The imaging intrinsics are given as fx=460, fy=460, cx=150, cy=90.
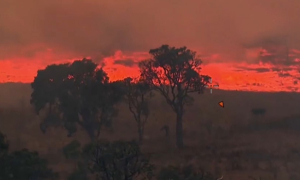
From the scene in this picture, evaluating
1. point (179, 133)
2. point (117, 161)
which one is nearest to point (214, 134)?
point (179, 133)

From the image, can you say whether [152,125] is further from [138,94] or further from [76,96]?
[76,96]

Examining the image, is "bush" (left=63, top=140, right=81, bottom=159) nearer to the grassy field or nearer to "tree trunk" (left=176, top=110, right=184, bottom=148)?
the grassy field

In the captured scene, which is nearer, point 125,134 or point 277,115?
point 125,134

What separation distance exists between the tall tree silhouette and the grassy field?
152cm

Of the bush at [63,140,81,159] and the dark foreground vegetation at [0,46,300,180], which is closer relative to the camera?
the bush at [63,140,81,159]

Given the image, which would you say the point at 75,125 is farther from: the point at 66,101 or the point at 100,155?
the point at 100,155

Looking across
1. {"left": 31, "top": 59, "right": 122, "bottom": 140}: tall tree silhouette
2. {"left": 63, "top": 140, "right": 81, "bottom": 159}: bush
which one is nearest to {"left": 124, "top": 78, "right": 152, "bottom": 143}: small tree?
{"left": 31, "top": 59, "right": 122, "bottom": 140}: tall tree silhouette

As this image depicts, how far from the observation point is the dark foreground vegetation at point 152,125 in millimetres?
34781

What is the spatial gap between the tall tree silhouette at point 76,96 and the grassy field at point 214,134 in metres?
1.52

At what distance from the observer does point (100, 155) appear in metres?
23.7

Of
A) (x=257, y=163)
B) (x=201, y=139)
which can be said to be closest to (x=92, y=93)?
(x=201, y=139)

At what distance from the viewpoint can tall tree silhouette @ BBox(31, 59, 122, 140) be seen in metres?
42.2

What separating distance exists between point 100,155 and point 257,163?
15.3 m

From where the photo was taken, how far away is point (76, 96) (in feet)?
140
